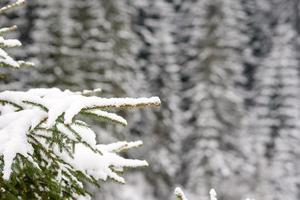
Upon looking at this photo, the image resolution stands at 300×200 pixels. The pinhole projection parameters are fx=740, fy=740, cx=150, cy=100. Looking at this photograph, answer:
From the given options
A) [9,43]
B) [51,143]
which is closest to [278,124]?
[9,43]

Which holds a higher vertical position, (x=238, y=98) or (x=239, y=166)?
(x=238, y=98)

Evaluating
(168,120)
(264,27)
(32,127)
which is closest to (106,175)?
(32,127)

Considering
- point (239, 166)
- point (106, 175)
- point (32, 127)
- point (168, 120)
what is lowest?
point (239, 166)

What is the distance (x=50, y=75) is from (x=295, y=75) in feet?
47.8

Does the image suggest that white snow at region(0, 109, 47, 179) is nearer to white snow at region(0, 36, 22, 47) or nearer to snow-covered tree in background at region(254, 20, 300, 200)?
white snow at region(0, 36, 22, 47)

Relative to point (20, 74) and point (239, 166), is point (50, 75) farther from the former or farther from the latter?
point (239, 166)

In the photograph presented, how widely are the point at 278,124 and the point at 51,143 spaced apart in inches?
1352

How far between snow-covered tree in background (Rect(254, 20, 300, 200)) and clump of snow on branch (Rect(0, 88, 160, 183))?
3231 cm

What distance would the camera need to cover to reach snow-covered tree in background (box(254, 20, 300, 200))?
1378 inches

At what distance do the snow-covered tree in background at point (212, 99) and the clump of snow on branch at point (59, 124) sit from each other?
29423 mm

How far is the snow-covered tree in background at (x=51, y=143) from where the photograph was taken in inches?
88.0

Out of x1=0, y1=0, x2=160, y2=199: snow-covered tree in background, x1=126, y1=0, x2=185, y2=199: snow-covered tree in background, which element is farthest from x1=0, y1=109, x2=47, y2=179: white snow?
x1=126, y1=0, x2=185, y2=199: snow-covered tree in background

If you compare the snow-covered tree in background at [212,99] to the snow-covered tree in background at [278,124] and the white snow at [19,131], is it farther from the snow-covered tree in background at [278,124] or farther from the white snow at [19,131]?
the white snow at [19,131]

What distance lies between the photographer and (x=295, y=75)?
36.7 metres
